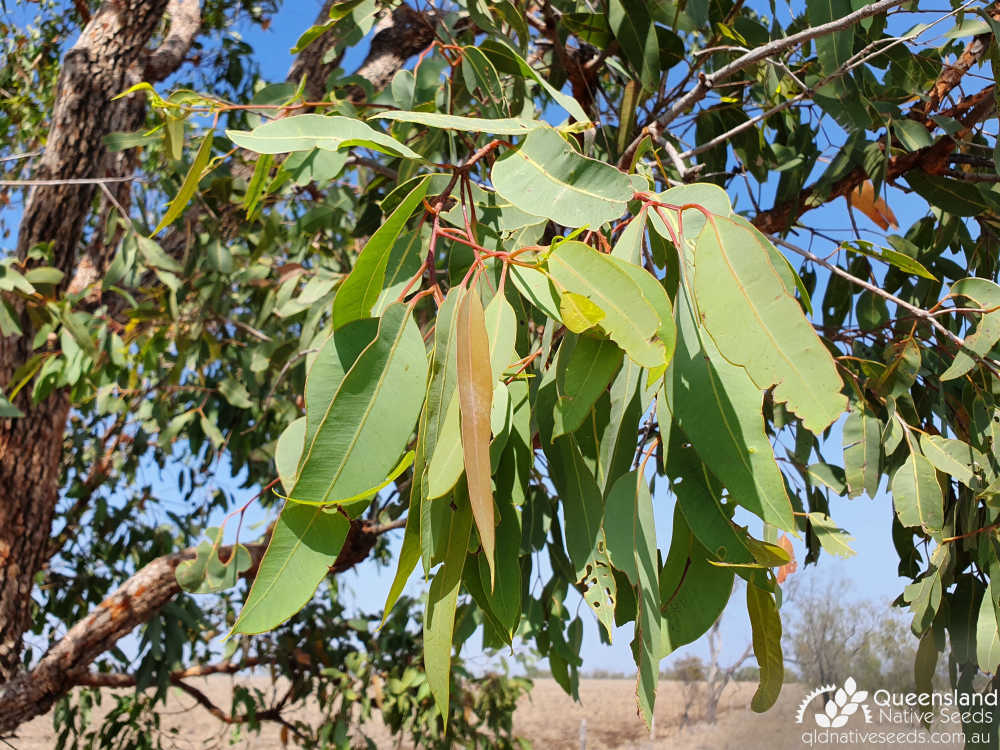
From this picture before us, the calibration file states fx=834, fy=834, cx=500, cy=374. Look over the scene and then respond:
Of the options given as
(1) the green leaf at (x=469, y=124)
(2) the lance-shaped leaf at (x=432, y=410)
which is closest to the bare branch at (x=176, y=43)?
(1) the green leaf at (x=469, y=124)

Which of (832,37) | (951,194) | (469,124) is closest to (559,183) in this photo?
(469,124)

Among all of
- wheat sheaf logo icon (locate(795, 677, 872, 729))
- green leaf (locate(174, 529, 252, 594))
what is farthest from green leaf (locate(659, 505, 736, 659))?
green leaf (locate(174, 529, 252, 594))

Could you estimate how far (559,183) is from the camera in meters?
0.60

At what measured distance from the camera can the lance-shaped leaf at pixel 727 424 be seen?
0.55 m

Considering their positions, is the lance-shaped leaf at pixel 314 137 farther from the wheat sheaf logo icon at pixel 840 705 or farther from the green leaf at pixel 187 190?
the wheat sheaf logo icon at pixel 840 705

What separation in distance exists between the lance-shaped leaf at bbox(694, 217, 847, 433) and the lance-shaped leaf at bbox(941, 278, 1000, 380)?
24.1 inches

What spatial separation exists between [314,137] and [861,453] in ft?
2.99

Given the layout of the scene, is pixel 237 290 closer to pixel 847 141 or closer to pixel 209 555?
pixel 209 555

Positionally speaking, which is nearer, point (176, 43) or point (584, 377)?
point (584, 377)

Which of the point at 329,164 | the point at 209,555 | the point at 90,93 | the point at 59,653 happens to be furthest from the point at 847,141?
the point at 59,653

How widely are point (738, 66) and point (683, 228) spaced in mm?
509

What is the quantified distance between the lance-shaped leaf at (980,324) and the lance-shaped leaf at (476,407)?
747 mm

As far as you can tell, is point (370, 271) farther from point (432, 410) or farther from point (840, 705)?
point (840, 705)

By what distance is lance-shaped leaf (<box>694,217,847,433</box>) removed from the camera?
517 millimetres
